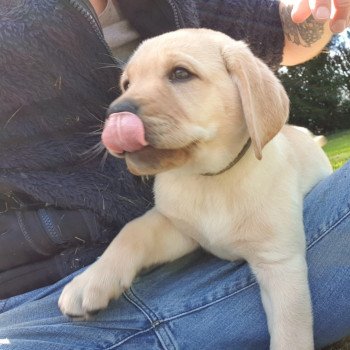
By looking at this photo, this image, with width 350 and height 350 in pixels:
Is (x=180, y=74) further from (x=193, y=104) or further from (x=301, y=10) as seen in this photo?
(x=301, y=10)

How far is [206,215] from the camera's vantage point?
2043 millimetres

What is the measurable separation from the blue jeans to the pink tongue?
62cm

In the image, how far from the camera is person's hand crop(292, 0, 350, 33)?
218 centimetres

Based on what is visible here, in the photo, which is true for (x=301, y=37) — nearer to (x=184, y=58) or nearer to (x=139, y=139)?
(x=184, y=58)

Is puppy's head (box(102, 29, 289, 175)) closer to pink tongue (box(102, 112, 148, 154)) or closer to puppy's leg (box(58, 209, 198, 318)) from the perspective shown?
pink tongue (box(102, 112, 148, 154))

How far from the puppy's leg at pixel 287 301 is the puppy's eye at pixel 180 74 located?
27.1 inches

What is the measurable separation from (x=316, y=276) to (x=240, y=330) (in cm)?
33

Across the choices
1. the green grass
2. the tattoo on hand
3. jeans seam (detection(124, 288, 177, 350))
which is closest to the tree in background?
the green grass

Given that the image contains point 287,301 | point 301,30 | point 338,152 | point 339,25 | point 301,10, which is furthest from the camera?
point 338,152

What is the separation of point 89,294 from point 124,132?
576 millimetres

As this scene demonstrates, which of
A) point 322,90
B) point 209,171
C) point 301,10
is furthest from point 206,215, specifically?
point 322,90

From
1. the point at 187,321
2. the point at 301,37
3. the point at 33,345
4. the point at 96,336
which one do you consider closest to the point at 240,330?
the point at 187,321

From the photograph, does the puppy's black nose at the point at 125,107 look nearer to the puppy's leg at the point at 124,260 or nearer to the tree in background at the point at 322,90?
the puppy's leg at the point at 124,260

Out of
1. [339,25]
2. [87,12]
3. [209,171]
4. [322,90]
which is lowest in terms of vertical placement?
[322,90]
